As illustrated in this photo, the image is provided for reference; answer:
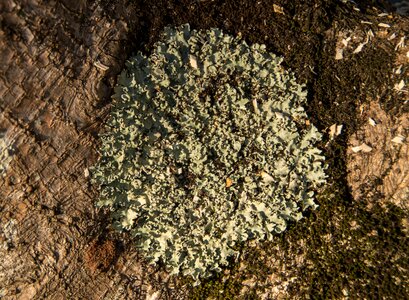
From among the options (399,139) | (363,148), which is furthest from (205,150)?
(399,139)

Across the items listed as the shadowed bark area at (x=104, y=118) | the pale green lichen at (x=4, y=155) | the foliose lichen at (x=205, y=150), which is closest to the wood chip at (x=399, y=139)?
the shadowed bark area at (x=104, y=118)

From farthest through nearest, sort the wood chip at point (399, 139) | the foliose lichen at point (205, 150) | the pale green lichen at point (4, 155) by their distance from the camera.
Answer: the wood chip at point (399, 139)
the foliose lichen at point (205, 150)
the pale green lichen at point (4, 155)

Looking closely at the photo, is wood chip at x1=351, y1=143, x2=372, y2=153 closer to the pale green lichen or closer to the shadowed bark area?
the shadowed bark area

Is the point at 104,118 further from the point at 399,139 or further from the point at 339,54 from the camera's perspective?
the point at 399,139

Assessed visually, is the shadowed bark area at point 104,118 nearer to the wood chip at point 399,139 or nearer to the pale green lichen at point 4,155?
the pale green lichen at point 4,155

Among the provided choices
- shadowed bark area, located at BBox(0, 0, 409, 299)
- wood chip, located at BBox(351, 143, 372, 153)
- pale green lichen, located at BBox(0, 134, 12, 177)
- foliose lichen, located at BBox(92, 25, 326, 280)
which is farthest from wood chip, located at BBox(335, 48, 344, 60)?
pale green lichen, located at BBox(0, 134, 12, 177)

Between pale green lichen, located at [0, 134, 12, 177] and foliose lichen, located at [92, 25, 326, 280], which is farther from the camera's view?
foliose lichen, located at [92, 25, 326, 280]
